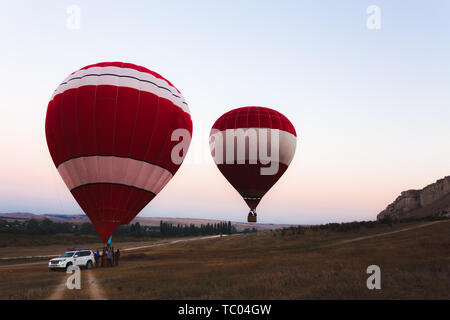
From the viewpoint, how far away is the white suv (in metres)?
25.0

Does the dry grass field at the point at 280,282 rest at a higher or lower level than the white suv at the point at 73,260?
higher

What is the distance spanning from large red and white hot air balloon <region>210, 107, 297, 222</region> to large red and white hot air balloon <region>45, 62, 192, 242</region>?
37.4ft

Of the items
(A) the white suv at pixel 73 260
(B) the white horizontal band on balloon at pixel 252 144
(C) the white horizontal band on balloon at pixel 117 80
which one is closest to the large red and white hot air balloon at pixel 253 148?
(B) the white horizontal band on balloon at pixel 252 144

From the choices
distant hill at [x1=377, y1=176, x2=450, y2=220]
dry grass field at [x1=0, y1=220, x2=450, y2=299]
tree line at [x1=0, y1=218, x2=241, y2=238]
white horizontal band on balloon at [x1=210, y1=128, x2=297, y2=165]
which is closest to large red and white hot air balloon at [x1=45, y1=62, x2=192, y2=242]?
dry grass field at [x1=0, y1=220, x2=450, y2=299]

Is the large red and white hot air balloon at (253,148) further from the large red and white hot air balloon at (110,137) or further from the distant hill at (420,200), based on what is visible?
the distant hill at (420,200)

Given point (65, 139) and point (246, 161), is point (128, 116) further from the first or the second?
point (246, 161)

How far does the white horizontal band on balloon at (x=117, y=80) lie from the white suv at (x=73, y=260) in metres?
11.6

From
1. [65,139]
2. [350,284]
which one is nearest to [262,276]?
[350,284]

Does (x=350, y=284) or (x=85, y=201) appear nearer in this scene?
(x=350, y=284)

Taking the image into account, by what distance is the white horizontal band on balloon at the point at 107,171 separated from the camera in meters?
21.5

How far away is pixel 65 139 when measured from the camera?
22.2 meters

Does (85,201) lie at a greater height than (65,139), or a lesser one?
lesser

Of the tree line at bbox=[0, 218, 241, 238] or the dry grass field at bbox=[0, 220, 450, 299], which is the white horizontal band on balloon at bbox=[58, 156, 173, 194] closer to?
the dry grass field at bbox=[0, 220, 450, 299]

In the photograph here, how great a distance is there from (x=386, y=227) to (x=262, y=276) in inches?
1255
